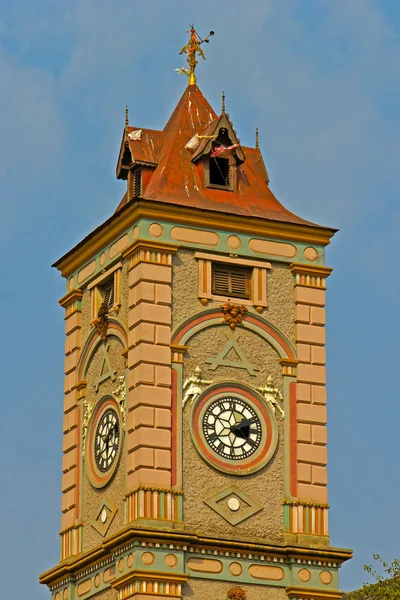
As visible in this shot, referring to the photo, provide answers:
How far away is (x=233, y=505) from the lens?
6581 centimetres

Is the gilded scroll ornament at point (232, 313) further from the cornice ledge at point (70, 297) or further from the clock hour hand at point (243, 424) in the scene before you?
the cornice ledge at point (70, 297)

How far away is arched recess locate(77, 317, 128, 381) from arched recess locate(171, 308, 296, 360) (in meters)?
1.65

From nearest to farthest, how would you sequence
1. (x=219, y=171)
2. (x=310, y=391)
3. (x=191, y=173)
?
(x=310, y=391) → (x=191, y=173) → (x=219, y=171)

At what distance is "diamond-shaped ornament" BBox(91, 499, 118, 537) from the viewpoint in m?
66.3

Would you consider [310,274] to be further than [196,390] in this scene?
Yes

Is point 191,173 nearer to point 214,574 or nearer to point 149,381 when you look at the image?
point 149,381

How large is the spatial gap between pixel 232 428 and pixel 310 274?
512 centimetres

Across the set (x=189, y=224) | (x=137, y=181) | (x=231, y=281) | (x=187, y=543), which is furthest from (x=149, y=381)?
(x=137, y=181)

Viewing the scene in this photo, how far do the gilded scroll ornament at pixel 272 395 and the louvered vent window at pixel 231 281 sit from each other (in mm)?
2472

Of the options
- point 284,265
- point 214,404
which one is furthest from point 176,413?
point 284,265

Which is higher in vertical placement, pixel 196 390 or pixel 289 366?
pixel 289 366

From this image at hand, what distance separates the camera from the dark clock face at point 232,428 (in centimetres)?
6644

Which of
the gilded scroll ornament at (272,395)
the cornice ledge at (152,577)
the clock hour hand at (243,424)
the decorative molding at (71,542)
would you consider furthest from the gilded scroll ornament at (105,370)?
the cornice ledge at (152,577)

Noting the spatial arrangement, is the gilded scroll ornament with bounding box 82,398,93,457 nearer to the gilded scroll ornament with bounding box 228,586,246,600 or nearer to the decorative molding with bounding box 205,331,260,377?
the decorative molding with bounding box 205,331,260,377
